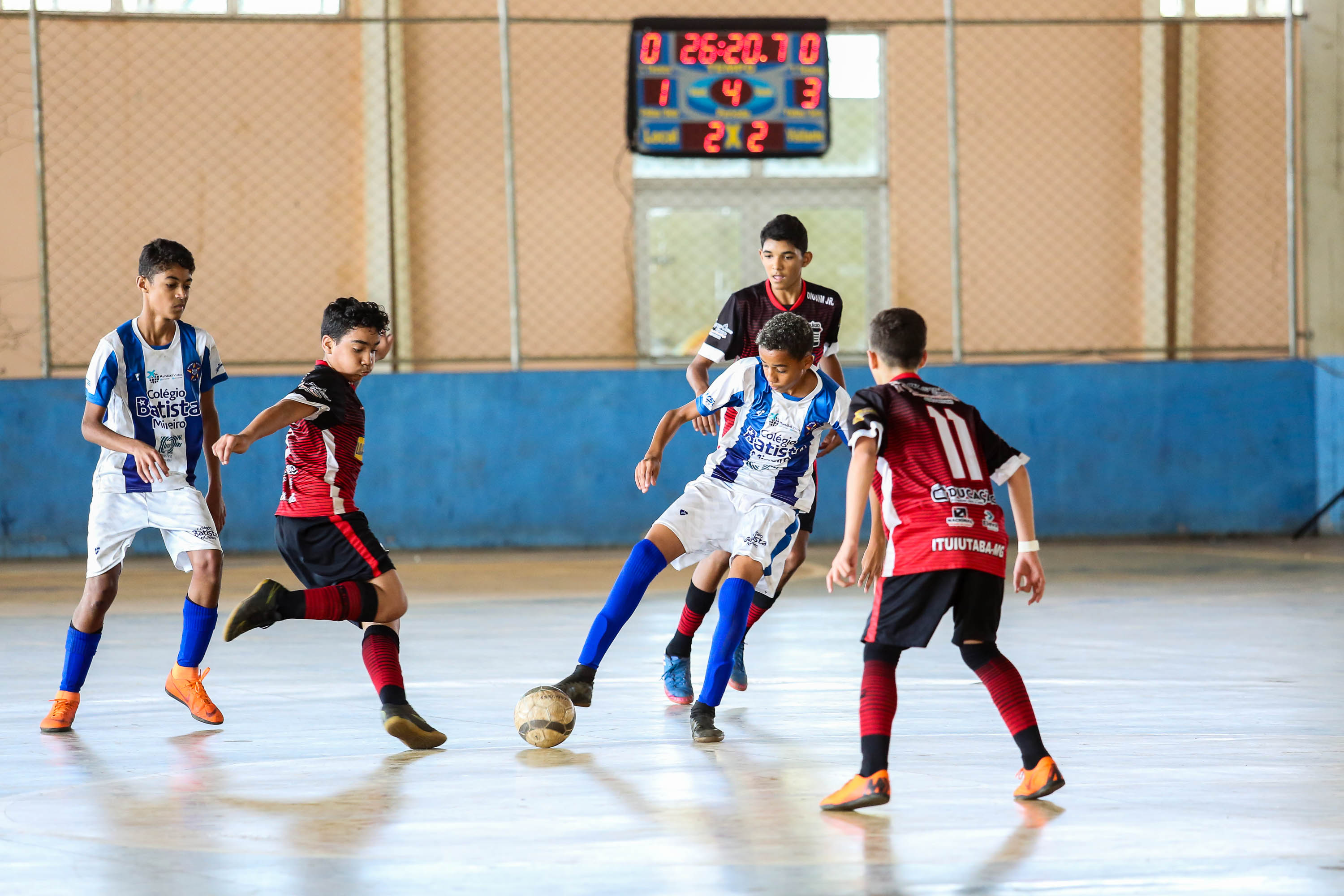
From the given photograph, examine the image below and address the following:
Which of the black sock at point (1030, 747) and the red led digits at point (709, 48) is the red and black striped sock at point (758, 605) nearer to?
the black sock at point (1030, 747)

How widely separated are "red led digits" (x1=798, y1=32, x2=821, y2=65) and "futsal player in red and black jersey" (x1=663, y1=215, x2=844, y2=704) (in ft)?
21.5

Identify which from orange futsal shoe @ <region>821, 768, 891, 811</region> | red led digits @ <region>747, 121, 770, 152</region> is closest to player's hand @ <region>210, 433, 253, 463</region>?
orange futsal shoe @ <region>821, 768, 891, 811</region>

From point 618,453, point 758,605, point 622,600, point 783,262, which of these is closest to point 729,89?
point 618,453

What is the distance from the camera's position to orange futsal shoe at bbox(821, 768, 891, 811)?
149 inches

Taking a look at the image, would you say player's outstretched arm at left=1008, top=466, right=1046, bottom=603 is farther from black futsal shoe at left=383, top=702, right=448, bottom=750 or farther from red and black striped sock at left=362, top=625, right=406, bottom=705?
red and black striped sock at left=362, top=625, right=406, bottom=705

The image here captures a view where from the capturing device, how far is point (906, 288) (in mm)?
15320

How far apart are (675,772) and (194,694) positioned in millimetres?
1829

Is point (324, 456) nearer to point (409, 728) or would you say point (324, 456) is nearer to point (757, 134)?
point (409, 728)

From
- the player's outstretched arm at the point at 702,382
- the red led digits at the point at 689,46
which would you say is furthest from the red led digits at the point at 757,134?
the player's outstretched arm at the point at 702,382

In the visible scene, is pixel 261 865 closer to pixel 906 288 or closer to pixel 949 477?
→ pixel 949 477

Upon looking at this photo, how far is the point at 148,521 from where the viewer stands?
5324 mm

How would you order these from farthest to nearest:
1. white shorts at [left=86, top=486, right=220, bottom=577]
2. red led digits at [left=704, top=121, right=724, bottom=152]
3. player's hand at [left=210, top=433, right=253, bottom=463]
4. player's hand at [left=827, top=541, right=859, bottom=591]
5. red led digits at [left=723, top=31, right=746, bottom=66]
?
red led digits at [left=704, top=121, right=724, bottom=152] → red led digits at [left=723, top=31, right=746, bottom=66] → white shorts at [left=86, top=486, right=220, bottom=577] → player's hand at [left=210, top=433, right=253, bottom=463] → player's hand at [left=827, top=541, right=859, bottom=591]

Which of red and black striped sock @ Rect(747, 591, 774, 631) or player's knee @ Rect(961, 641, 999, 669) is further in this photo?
red and black striped sock @ Rect(747, 591, 774, 631)

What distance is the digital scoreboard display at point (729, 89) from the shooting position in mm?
12445
